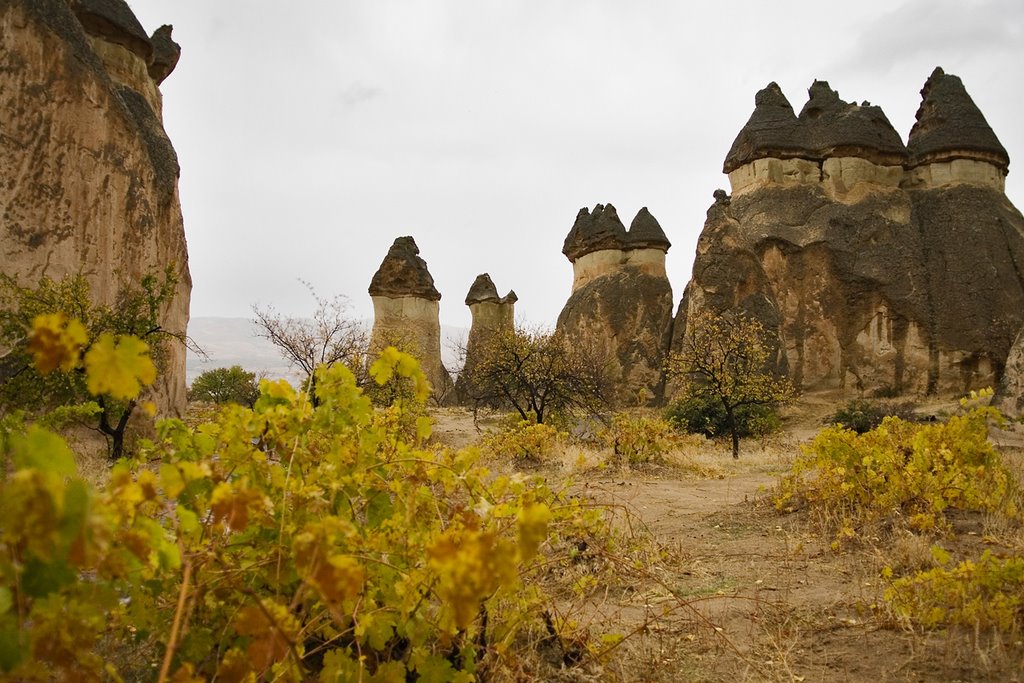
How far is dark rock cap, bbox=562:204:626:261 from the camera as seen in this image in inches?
929

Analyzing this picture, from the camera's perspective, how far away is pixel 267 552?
5.07 feet

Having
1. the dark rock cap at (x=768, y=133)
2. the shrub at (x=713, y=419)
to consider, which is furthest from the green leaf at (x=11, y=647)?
the dark rock cap at (x=768, y=133)

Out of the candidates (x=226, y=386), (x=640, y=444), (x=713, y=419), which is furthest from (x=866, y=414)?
(x=226, y=386)

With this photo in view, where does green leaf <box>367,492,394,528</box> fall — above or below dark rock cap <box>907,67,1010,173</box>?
below

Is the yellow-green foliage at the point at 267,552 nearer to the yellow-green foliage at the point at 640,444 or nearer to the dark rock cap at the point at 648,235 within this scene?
the yellow-green foliage at the point at 640,444

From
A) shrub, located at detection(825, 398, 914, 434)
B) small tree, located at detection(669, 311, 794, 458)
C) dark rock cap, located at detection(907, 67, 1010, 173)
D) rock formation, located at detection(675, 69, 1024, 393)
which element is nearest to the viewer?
small tree, located at detection(669, 311, 794, 458)

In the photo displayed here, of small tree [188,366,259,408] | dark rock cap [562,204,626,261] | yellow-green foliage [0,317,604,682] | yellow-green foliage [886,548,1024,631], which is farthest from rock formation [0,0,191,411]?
dark rock cap [562,204,626,261]

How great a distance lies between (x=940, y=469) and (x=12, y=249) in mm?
10138

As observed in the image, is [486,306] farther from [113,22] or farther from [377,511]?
[377,511]

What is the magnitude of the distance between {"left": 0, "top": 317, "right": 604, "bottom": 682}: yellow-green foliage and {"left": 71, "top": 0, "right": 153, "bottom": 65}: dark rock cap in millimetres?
12868

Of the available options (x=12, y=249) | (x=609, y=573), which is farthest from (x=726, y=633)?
(x=12, y=249)

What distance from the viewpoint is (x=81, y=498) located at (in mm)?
788

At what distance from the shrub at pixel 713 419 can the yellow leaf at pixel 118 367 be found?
13530 mm

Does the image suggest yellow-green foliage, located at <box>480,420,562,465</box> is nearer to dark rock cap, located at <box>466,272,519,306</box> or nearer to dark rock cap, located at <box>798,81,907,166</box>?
dark rock cap, located at <box>798,81,907,166</box>
